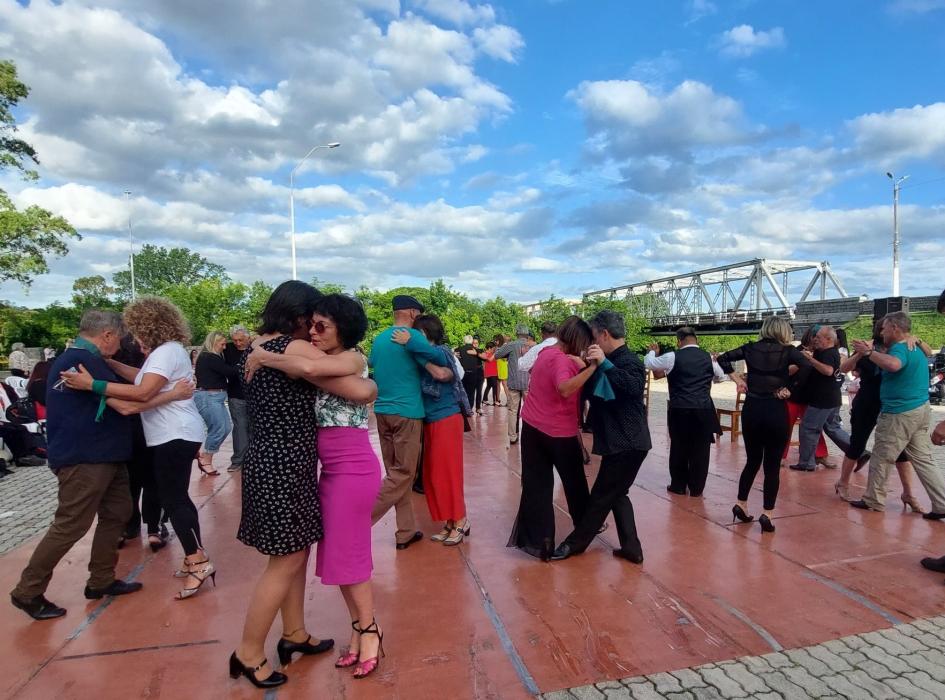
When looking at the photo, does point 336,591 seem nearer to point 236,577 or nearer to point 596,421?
point 236,577

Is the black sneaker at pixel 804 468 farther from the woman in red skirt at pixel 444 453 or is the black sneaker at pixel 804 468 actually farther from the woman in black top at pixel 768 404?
the woman in red skirt at pixel 444 453

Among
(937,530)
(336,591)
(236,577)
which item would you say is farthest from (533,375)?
(937,530)

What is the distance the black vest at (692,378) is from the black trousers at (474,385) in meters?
5.81

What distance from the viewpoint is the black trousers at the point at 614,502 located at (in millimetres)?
3654

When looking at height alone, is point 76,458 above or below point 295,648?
above

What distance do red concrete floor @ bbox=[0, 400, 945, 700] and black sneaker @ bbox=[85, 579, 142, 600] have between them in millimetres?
63

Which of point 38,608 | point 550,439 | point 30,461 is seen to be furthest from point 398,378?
point 30,461

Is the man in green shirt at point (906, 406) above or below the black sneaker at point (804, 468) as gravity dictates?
above

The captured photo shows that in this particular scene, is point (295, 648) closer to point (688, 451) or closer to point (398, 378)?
point (398, 378)

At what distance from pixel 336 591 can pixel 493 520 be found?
1.70 meters

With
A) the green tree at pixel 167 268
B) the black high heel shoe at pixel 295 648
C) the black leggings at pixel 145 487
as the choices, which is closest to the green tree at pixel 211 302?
the black leggings at pixel 145 487

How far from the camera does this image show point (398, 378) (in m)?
4.01

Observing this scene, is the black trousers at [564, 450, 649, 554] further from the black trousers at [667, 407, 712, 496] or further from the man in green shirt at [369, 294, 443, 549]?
the black trousers at [667, 407, 712, 496]

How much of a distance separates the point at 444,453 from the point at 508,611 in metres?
1.28
